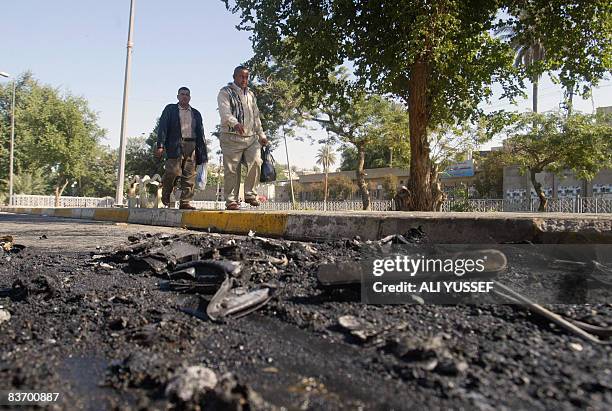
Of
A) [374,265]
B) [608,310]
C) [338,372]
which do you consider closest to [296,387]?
[338,372]

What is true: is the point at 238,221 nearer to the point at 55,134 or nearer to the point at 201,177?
the point at 201,177

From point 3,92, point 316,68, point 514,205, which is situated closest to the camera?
point 316,68

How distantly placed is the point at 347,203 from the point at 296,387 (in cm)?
3245

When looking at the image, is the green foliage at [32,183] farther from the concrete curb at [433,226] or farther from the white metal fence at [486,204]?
the concrete curb at [433,226]

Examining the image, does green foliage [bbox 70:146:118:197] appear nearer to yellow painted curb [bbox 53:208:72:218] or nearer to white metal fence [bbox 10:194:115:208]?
white metal fence [bbox 10:194:115:208]

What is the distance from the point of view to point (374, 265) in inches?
78.3

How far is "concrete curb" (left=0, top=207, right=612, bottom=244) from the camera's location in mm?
2906

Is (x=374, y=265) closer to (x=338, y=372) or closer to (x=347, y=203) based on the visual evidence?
(x=338, y=372)

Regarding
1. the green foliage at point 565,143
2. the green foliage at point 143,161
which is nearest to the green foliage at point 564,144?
the green foliage at point 565,143

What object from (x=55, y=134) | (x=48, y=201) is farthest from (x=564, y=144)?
(x=48, y=201)

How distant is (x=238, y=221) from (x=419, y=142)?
16.7 ft

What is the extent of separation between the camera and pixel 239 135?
6164mm

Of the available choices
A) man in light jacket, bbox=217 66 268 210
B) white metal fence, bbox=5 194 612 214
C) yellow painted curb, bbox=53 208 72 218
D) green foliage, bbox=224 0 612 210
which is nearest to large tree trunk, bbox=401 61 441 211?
green foliage, bbox=224 0 612 210

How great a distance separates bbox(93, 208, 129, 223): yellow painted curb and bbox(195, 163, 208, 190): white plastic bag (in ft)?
9.00
